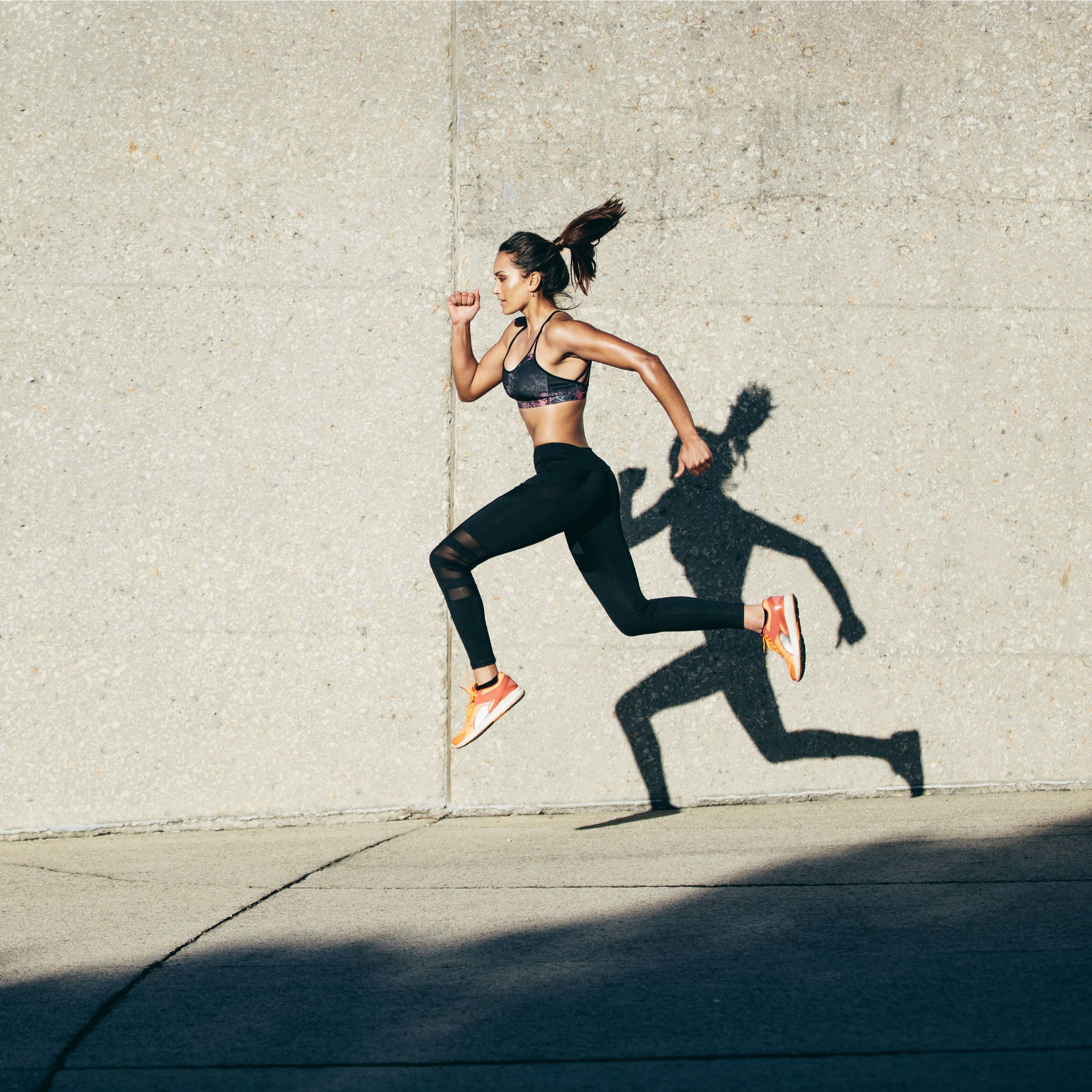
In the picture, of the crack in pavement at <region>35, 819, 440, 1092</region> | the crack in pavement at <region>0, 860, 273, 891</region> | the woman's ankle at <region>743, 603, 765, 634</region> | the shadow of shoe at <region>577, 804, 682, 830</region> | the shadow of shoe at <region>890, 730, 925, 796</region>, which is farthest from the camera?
the shadow of shoe at <region>890, 730, 925, 796</region>

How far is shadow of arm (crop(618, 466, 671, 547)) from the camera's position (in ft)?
15.5

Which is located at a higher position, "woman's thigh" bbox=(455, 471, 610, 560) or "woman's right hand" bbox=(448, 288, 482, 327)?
"woman's right hand" bbox=(448, 288, 482, 327)

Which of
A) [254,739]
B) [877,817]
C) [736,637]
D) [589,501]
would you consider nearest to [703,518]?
[736,637]

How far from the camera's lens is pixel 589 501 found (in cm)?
384

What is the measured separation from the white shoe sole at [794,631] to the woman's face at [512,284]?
1432 mm

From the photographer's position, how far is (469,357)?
4.16 metres

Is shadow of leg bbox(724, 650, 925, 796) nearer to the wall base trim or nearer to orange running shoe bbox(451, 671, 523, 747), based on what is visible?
the wall base trim

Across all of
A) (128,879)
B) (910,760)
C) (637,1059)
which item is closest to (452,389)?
(128,879)

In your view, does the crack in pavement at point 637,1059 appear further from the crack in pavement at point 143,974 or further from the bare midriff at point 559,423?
the bare midriff at point 559,423

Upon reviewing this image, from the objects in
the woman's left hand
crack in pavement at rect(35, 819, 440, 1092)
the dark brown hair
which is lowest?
crack in pavement at rect(35, 819, 440, 1092)

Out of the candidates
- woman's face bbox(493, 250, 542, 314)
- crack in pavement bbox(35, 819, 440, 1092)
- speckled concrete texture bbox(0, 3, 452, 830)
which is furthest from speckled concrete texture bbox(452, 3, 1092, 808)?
crack in pavement bbox(35, 819, 440, 1092)

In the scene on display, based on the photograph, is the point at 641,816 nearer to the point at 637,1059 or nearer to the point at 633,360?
the point at 633,360

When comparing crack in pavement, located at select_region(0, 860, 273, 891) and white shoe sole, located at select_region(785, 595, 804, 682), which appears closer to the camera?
crack in pavement, located at select_region(0, 860, 273, 891)

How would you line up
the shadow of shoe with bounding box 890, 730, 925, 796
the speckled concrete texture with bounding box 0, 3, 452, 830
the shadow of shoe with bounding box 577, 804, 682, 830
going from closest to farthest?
the shadow of shoe with bounding box 577, 804, 682, 830
the speckled concrete texture with bounding box 0, 3, 452, 830
the shadow of shoe with bounding box 890, 730, 925, 796
